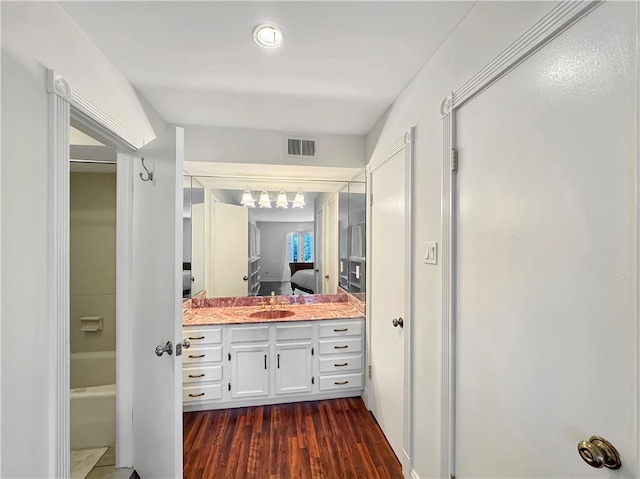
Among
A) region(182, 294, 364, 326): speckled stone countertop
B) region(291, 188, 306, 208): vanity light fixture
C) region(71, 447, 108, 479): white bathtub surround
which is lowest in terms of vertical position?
region(71, 447, 108, 479): white bathtub surround

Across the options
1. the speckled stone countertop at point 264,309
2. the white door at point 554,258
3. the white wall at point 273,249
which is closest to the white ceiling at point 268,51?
the white door at point 554,258

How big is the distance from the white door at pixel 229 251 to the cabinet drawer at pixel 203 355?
25.2 inches

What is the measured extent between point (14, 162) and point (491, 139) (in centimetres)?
167

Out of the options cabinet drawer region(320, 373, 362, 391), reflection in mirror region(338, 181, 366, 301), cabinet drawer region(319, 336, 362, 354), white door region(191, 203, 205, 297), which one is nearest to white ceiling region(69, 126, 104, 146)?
white door region(191, 203, 205, 297)

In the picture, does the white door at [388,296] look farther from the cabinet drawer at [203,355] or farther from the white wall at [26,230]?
the white wall at [26,230]

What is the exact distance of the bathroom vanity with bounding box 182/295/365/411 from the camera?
2355mm

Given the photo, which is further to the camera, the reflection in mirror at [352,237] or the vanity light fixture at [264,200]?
the vanity light fixture at [264,200]

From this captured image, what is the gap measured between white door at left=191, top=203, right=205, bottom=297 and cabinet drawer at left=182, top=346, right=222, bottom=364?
624mm

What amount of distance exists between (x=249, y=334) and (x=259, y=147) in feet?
5.26

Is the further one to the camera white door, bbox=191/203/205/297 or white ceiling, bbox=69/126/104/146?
white door, bbox=191/203/205/297

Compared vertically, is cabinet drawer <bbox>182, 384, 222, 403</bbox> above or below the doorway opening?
below

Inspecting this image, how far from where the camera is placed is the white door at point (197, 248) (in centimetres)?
280

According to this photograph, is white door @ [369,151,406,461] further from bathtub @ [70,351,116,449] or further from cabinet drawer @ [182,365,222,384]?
bathtub @ [70,351,116,449]

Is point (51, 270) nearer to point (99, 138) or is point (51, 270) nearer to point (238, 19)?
point (99, 138)
